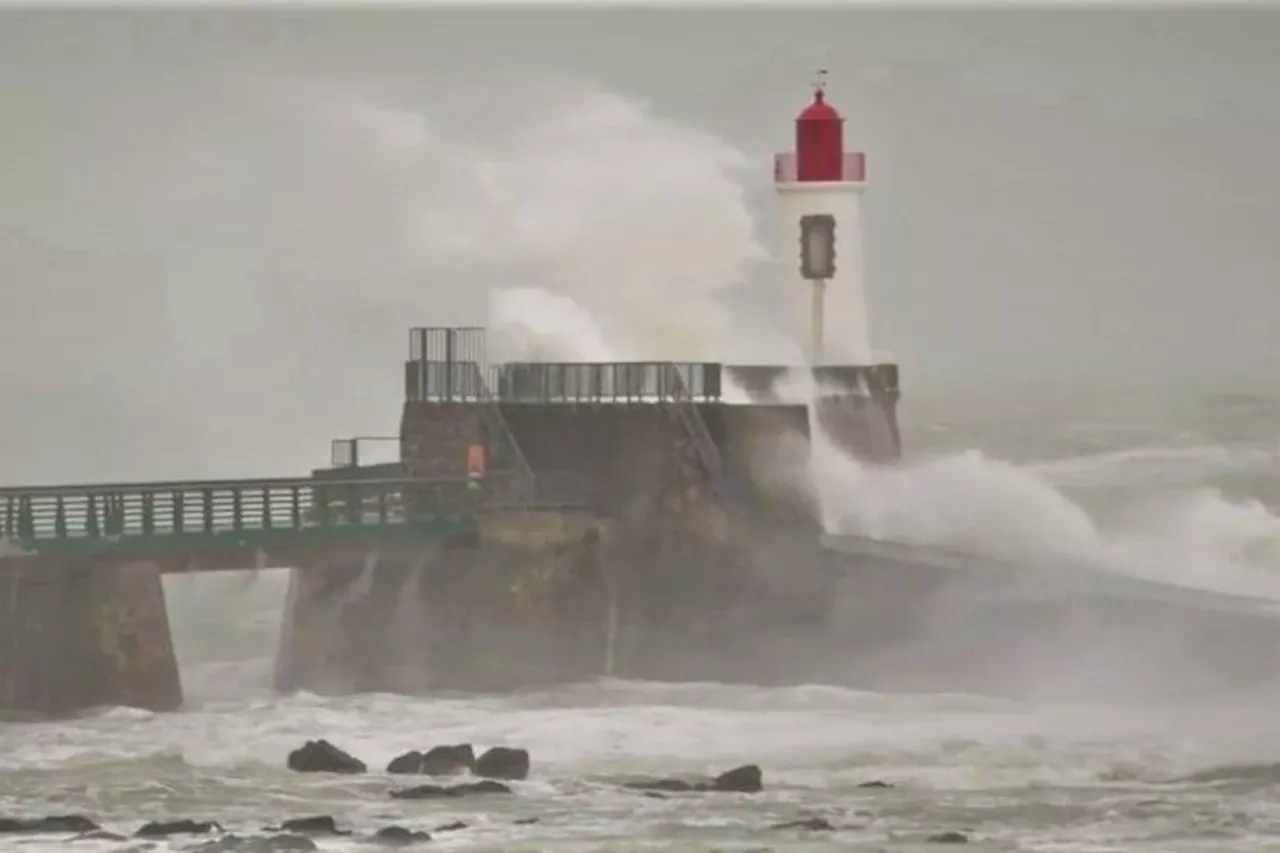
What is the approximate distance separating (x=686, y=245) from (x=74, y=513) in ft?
4.51

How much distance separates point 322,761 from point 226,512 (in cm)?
55

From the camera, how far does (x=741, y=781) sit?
A: 14.4ft

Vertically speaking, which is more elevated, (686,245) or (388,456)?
(686,245)

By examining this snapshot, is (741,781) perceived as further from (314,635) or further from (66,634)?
(66,634)

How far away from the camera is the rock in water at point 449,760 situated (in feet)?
14.3

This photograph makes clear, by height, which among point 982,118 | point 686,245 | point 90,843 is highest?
point 982,118

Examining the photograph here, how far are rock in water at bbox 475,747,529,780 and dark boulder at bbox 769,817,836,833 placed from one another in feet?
1.73

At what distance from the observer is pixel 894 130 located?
445cm

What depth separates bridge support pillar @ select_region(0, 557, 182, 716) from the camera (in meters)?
4.35

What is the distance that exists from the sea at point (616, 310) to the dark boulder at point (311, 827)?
0.10 meters

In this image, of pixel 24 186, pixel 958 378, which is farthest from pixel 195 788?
pixel 958 378

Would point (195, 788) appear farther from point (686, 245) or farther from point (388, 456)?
point (686, 245)

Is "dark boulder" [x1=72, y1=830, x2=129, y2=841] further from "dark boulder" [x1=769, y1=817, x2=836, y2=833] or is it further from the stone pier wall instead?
"dark boulder" [x1=769, y1=817, x2=836, y2=833]

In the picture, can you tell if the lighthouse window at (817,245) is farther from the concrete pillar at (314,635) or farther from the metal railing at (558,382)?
the concrete pillar at (314,635)
